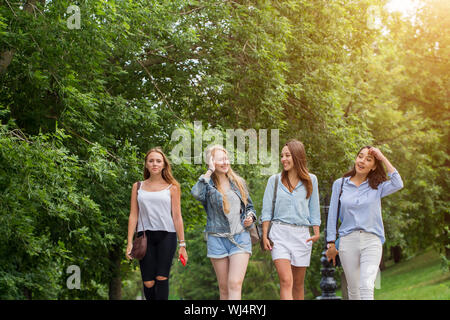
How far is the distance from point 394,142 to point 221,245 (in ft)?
58.3

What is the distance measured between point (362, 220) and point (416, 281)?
944 inches

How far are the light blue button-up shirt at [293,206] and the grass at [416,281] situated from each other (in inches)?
543

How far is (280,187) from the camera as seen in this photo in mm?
6219

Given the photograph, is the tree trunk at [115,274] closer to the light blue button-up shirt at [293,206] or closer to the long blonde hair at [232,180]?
the long blonde hair at [232,180]

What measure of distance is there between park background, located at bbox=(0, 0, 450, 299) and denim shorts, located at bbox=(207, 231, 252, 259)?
4.19 metres

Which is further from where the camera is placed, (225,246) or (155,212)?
(155,212)

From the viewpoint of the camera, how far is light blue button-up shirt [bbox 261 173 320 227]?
6109 mm

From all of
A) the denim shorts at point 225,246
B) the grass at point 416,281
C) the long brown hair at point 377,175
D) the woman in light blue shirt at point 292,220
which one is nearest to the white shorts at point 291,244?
the woman in light blue shirt at point 292,220


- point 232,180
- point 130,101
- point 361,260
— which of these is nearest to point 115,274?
point 130,101

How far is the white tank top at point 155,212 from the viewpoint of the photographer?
6102mm

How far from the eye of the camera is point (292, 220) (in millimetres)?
6094

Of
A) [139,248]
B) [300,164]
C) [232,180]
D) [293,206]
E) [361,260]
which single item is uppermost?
[300,164]

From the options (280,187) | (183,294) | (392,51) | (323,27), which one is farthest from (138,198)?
(183,294)

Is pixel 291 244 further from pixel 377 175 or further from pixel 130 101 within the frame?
pixel 130 101
